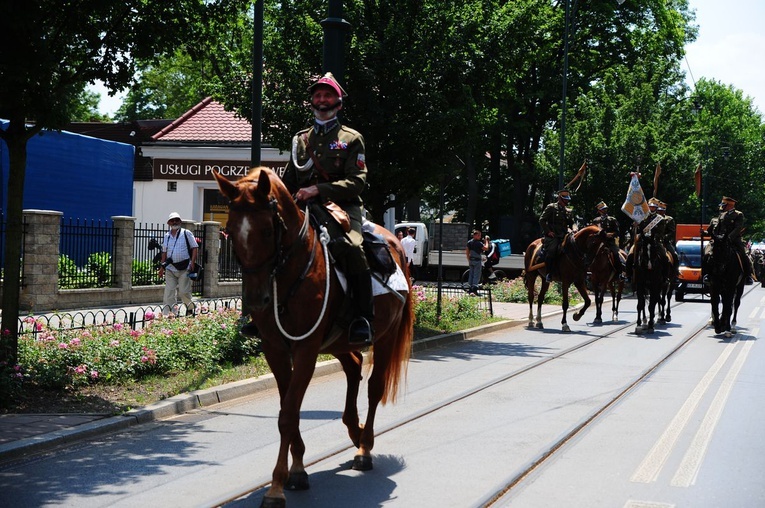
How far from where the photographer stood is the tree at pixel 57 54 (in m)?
8.98

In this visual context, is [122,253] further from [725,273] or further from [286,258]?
[286,258]

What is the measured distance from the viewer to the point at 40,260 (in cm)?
1809

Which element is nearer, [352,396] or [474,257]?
[352,396]

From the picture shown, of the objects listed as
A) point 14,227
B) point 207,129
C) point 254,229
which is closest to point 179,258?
point 14,227

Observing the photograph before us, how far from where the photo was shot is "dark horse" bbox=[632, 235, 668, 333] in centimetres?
1973

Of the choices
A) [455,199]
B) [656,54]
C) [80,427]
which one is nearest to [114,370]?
[80,427]

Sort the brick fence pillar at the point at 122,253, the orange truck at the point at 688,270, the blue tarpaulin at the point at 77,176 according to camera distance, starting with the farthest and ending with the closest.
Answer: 1. the orange truck at the point at 688,270
2. the blue tarpaulin at the point at 77,176
3. the brick fence pillar at the point at 122,253

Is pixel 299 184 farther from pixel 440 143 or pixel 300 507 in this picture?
pixel 440 143

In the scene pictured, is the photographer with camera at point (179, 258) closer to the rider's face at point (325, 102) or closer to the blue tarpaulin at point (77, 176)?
the blue tarpaulin at point (77, 176)

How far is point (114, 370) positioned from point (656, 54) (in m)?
44.2

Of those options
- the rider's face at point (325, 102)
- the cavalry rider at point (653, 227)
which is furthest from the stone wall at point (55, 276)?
the rider's face at point (325, 102)

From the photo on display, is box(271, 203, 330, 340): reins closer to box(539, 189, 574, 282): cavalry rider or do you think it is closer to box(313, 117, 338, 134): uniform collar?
box(313, 117, 338, 134): uniform collar

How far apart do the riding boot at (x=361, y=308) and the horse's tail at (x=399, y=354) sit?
78cm

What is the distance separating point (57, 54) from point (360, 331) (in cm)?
528
